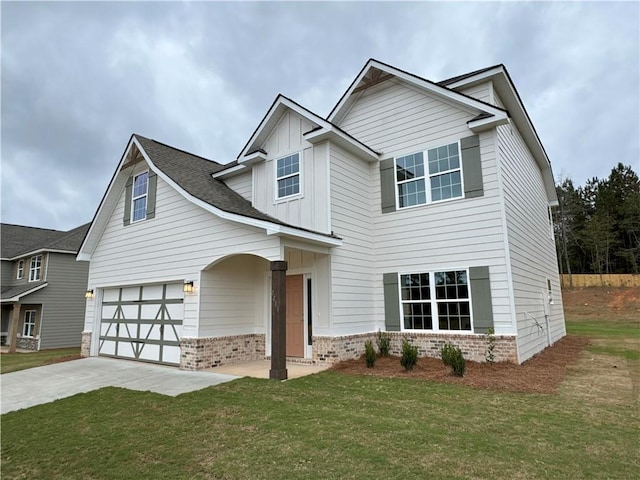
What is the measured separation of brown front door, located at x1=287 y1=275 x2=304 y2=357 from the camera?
33.4 feet

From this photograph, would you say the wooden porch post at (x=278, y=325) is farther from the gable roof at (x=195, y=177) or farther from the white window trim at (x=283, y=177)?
the white window trim at (x=283, y=177)

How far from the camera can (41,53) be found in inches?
489

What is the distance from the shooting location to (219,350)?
32.4 ft

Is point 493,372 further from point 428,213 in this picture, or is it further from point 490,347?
point 428,213

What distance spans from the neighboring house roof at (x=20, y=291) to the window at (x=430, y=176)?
66.0 feet

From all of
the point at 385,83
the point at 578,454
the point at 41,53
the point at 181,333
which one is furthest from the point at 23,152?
the point at 578,454

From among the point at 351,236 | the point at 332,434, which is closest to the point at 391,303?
the point at 351,236

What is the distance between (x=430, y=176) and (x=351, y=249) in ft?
9.64

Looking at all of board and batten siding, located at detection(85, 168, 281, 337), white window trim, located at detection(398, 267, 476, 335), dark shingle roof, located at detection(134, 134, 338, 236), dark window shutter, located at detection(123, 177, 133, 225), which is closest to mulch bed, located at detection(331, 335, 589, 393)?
white window trim, located at detection(398, 267, 476, 335)

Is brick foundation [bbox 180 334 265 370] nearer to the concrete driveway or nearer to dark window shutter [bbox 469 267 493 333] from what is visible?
the concrete driveway

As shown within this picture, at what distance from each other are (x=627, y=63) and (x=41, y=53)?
75.0ft

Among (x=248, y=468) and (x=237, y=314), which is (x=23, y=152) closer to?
(x=237, y=314)

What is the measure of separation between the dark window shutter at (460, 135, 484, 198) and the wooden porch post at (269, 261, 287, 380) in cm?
512

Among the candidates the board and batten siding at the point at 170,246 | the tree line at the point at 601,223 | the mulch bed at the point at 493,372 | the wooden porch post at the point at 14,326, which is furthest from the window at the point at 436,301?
the tree line at the point at 601,223
